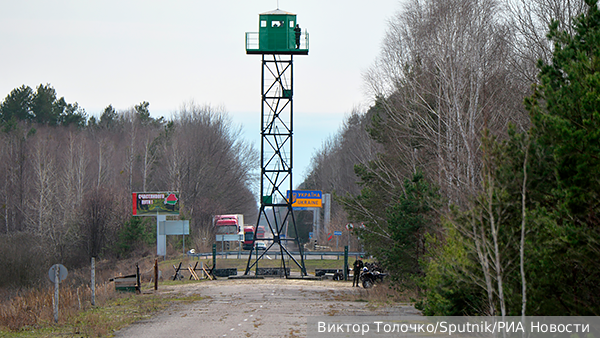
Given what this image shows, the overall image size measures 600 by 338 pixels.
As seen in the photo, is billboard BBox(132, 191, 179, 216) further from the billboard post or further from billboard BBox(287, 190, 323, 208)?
billboard BBox(287, 190, 323, 208)

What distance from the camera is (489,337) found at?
11.0 m

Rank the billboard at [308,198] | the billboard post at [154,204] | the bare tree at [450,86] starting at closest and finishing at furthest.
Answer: the bare tree at [450,86]
the billboard post at [154,204]
the billboard at [308,198]

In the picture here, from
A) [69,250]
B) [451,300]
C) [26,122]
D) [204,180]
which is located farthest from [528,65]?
[26,122]

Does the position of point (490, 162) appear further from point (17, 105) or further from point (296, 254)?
point (17, 105)

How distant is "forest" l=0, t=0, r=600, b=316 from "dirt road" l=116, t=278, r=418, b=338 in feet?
7.65

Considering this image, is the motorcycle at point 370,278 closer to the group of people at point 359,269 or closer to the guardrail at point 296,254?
the group of people at point 359,269

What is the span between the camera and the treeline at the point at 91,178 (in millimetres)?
48938

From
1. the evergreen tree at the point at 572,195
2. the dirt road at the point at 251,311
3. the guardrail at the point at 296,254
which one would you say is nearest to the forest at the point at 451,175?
the evergreen tree at the point at 572,195

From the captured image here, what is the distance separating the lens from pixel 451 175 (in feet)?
71.1

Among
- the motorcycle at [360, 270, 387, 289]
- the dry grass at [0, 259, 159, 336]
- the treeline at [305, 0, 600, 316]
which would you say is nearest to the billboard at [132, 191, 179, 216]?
the treeline at [305, 0, 600, 316]

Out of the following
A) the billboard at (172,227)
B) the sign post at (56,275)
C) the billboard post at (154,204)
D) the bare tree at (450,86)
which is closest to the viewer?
the sign post at (56,275)

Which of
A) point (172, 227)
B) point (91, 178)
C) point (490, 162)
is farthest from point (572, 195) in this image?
point (91, 178)

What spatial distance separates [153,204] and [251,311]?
30.4 m

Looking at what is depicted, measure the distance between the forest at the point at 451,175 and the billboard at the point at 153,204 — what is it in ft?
11.3
